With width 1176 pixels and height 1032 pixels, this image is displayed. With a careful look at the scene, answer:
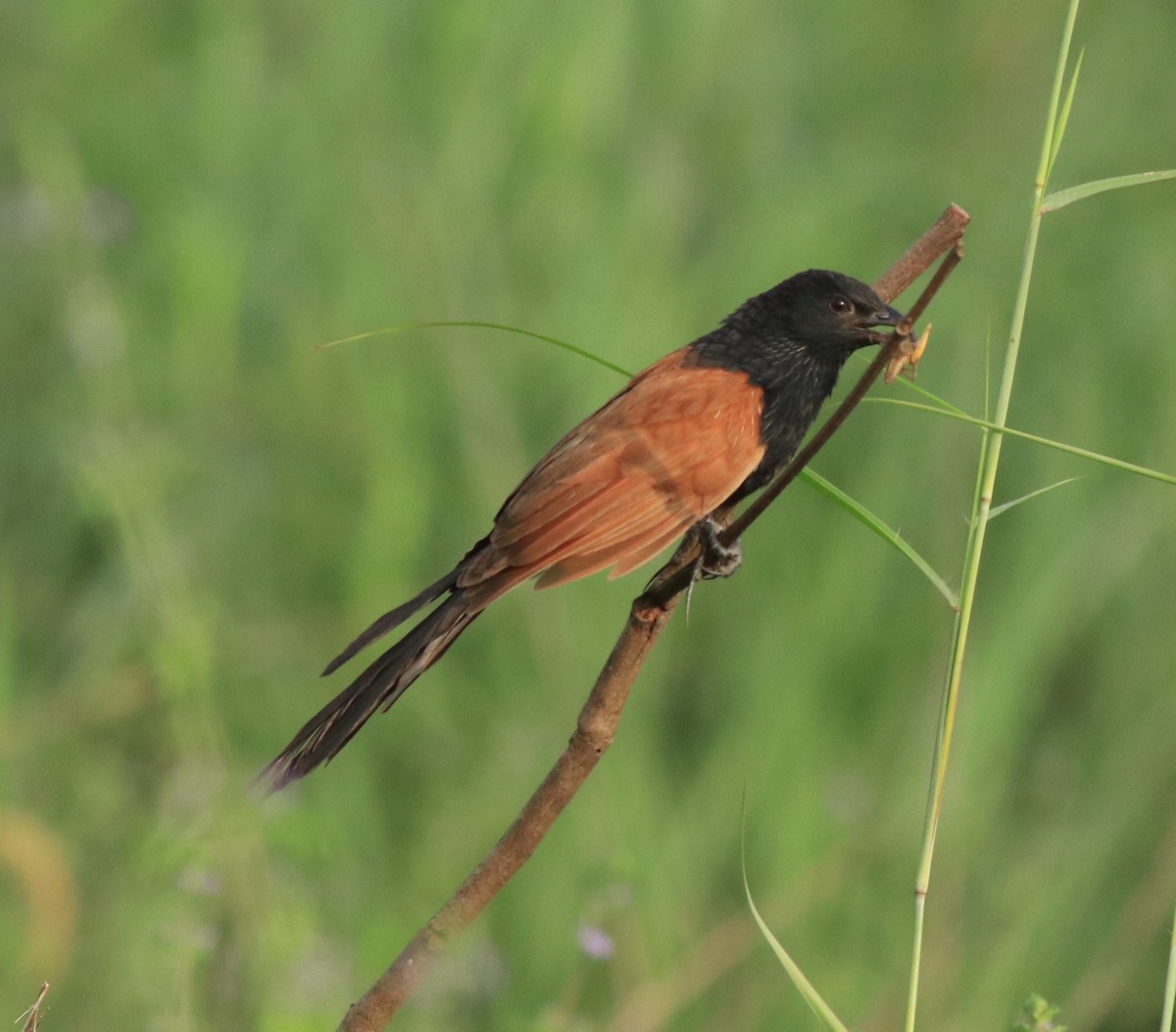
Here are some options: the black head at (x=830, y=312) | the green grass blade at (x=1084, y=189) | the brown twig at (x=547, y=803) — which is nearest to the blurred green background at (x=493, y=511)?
the black head at (x=830, y=312)

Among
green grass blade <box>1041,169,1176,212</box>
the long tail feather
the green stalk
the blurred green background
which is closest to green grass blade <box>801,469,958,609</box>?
the green stalk

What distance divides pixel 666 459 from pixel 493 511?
125cm

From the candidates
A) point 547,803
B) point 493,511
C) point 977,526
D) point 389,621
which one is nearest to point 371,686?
point 389,621

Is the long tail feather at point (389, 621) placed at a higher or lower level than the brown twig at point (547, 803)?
higher

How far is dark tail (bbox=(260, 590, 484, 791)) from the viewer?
144 centimetres

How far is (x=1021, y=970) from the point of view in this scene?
9.52ft

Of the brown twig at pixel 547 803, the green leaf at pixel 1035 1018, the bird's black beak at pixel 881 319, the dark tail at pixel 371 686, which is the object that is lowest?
the green leaf at pixel 1035 1018

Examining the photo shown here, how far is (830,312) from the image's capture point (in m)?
2.16

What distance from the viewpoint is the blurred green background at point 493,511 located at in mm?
2939

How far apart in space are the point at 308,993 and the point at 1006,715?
1.55m

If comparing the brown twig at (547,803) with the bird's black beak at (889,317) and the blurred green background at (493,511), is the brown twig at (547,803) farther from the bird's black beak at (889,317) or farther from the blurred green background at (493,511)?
the blurred green background at (493,511)

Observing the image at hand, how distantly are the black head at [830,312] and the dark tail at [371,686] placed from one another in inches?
27.3

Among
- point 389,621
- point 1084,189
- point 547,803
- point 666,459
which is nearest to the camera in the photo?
point 547,803

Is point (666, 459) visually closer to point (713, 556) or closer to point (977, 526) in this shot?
point (713, 556)
